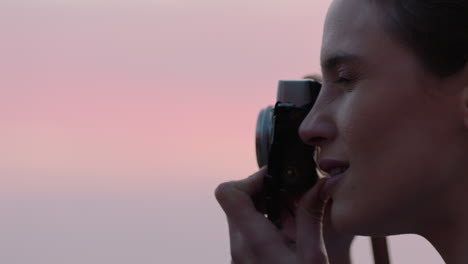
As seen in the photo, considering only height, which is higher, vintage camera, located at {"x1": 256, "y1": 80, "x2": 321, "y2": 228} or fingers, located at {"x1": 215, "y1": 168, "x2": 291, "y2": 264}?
vintage camera, located at {"x1": 256, "y1": 80, "x2": 321, "y2": 228}

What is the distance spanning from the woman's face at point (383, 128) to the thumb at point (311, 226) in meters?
0.18

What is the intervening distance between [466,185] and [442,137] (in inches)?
3.8

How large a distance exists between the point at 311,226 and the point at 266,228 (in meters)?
0.09

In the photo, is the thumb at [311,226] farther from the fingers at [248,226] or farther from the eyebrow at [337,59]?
the eyebrow at [337,59]

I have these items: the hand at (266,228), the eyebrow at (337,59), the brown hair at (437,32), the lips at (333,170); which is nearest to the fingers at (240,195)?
the hand at (266,228)

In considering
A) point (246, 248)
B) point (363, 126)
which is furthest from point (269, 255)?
point (363, 126)

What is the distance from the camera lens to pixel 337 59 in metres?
1.24

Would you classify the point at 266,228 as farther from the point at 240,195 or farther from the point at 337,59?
the point at 337,59

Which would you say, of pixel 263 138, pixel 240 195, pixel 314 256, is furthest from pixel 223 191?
pixel 314 256

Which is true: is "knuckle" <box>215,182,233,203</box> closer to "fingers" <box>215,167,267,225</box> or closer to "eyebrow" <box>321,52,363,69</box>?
"fingers" <box>215,167,267,225</box>

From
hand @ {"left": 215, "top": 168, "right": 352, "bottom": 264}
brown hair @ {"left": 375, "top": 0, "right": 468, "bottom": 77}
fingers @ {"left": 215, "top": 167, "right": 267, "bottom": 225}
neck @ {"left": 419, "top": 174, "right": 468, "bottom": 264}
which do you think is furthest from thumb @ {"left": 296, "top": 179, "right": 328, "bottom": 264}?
brown hair @ {"left": 375, "top": 0, "right": 468, "bottom": 77}

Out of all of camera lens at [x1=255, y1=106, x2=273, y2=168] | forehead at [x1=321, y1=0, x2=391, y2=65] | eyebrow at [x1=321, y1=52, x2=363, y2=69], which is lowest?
camera lens at [x1=255, y1=106, x2=273, y2=168]

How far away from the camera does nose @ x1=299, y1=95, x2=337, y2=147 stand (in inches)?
50.2

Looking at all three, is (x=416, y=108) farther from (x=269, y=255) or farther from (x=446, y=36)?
(x=269, y=255)
